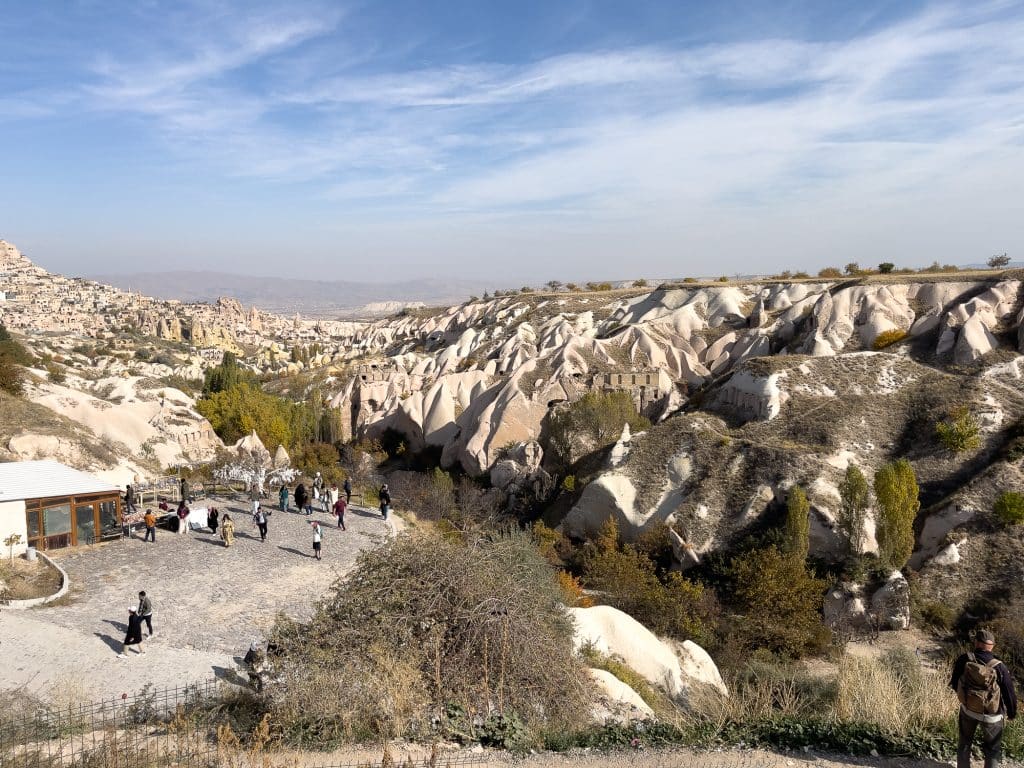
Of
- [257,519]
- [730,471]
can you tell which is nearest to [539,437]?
[730,471]

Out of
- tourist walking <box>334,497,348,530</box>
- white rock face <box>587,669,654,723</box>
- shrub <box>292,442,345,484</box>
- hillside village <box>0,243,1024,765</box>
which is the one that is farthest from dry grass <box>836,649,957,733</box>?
shrub <box>292,442,345,484</box>

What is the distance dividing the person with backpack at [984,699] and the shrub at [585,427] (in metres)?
20.1

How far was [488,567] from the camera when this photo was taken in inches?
297

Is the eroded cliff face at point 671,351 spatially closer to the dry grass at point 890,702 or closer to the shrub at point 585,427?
the shrub at point 585,427

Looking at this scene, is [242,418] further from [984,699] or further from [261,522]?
[984,699]

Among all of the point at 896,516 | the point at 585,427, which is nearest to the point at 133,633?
the point at 896,516

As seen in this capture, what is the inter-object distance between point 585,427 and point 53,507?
18.0 m

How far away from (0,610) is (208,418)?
18.6 m

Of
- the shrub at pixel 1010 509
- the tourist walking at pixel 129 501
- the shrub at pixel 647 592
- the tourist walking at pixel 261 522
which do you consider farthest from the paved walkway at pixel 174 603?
the shrub at pixel 1010 509

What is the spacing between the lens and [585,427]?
26422 mm

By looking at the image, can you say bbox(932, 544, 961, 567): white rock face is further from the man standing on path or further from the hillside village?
the man standing on path

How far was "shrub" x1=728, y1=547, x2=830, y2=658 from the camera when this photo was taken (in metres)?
14.4

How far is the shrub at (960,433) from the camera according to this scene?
1984cm

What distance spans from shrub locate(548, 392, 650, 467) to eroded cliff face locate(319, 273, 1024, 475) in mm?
2517
